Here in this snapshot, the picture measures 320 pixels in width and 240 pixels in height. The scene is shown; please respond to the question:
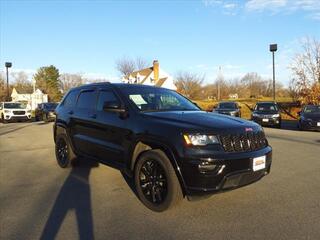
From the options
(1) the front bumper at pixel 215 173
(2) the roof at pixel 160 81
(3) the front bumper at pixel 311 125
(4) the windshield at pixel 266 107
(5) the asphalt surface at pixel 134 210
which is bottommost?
(5) the asphalt surface at pixel 134 210

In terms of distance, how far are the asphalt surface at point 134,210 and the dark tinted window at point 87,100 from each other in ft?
4.53

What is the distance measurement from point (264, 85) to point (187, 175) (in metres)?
98.5

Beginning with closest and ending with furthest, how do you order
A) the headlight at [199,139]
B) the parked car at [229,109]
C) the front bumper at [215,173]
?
the front bumper at [215,173]
the headlight at [199,139]
the parked car at [229,109]

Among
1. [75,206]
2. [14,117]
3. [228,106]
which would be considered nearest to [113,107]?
[75,206]

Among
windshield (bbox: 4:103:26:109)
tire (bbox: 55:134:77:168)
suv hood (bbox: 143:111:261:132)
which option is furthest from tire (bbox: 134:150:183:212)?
windshield (bbox: 4:103:26:109)

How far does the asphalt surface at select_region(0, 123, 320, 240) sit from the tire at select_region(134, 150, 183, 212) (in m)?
0.15

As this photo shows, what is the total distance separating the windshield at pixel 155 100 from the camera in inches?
252

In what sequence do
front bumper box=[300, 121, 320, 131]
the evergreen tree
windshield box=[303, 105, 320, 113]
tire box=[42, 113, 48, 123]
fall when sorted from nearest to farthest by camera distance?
front bumper box=[300, 121, 320, 131] < windshield box=[303, 105, 320, 113] < tire box=[42, 113, 48, 123] < the evergreen tree

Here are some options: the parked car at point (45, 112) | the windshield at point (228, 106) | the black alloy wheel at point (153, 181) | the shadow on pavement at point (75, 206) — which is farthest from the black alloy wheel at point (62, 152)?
the parked car at point (45, 112)

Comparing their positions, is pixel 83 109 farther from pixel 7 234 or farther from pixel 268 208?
pixel 268 208

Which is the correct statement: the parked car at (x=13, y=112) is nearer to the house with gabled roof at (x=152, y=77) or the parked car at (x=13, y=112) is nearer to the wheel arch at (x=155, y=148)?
the wheel arch at (x=155, y=148)

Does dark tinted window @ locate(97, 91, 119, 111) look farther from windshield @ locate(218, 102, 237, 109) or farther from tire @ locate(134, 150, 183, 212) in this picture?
windshield @ locate(218, 102, 237, 109)

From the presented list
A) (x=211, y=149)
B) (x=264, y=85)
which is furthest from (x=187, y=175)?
(x=264, y=85)

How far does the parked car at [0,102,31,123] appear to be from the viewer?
98.7ft
